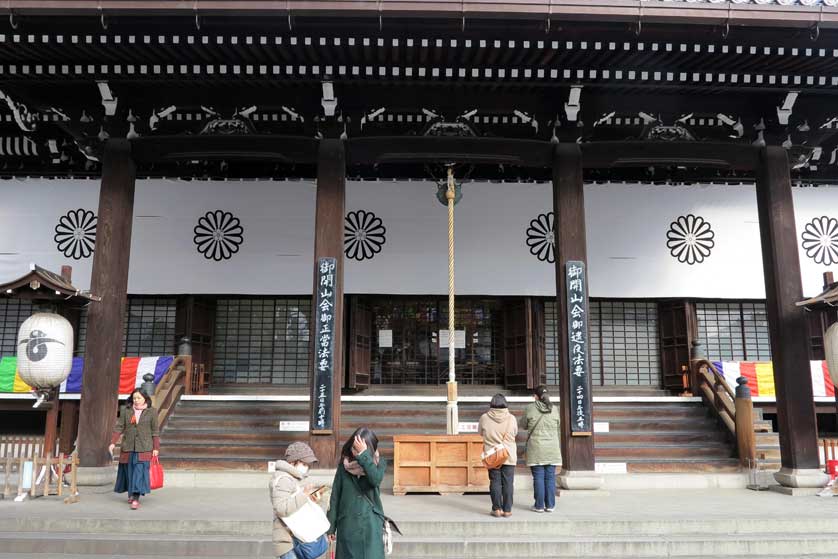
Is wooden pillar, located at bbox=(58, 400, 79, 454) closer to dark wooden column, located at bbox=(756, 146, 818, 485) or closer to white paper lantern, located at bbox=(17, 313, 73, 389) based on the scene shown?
white paper lantern, located at bbox=(17, 313, 73, 389)

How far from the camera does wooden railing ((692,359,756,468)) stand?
9016mm

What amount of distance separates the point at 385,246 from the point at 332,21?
5105 millimetres

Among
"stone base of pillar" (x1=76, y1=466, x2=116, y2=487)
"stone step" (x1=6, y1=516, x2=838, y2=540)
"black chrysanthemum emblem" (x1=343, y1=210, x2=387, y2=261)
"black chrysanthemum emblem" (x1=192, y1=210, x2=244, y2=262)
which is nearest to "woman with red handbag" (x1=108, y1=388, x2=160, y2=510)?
"stone step" (x1=6, y1=516, x2=838, y2=540)

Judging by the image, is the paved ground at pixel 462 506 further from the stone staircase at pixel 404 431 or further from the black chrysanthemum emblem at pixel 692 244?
the black chrysanthemum emblem at pixel 692 244

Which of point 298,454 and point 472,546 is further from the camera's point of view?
point 472,546

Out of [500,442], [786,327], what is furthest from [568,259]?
[786,327]

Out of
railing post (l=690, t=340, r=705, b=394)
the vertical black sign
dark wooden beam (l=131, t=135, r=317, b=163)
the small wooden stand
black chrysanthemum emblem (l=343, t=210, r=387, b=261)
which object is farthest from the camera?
black chrysanthemum emblem (l=343, t=210, r=387, b=261)

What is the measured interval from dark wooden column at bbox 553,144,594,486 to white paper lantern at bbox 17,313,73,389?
20.7ft

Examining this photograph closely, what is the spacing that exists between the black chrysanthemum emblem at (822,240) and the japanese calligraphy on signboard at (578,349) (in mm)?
6014

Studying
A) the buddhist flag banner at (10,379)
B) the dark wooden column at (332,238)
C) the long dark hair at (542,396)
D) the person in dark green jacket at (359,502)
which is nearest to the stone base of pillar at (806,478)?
the long dark hair at (542,396)

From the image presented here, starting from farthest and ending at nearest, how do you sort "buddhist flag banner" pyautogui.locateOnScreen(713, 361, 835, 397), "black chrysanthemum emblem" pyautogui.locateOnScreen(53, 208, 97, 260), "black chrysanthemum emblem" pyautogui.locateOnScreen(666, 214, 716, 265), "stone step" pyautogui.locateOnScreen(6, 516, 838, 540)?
"black chrysanthemum emblem" pyautogui.locateOnScreen(666, 214, 716, 265)
"black chrysanthemum emblem" pyautogui.locateOnScreen(53, 208, 97, 260)
"buddhist flag banner" pyautogui.locateOnScreen(713, 361, 835, 397)
"stone step" pyautogui.locateOnScreen(6, 516, 838, 540)

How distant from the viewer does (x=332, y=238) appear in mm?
8648

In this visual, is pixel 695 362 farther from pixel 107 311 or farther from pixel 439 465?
pixel 107 311

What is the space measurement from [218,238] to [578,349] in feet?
22.4
